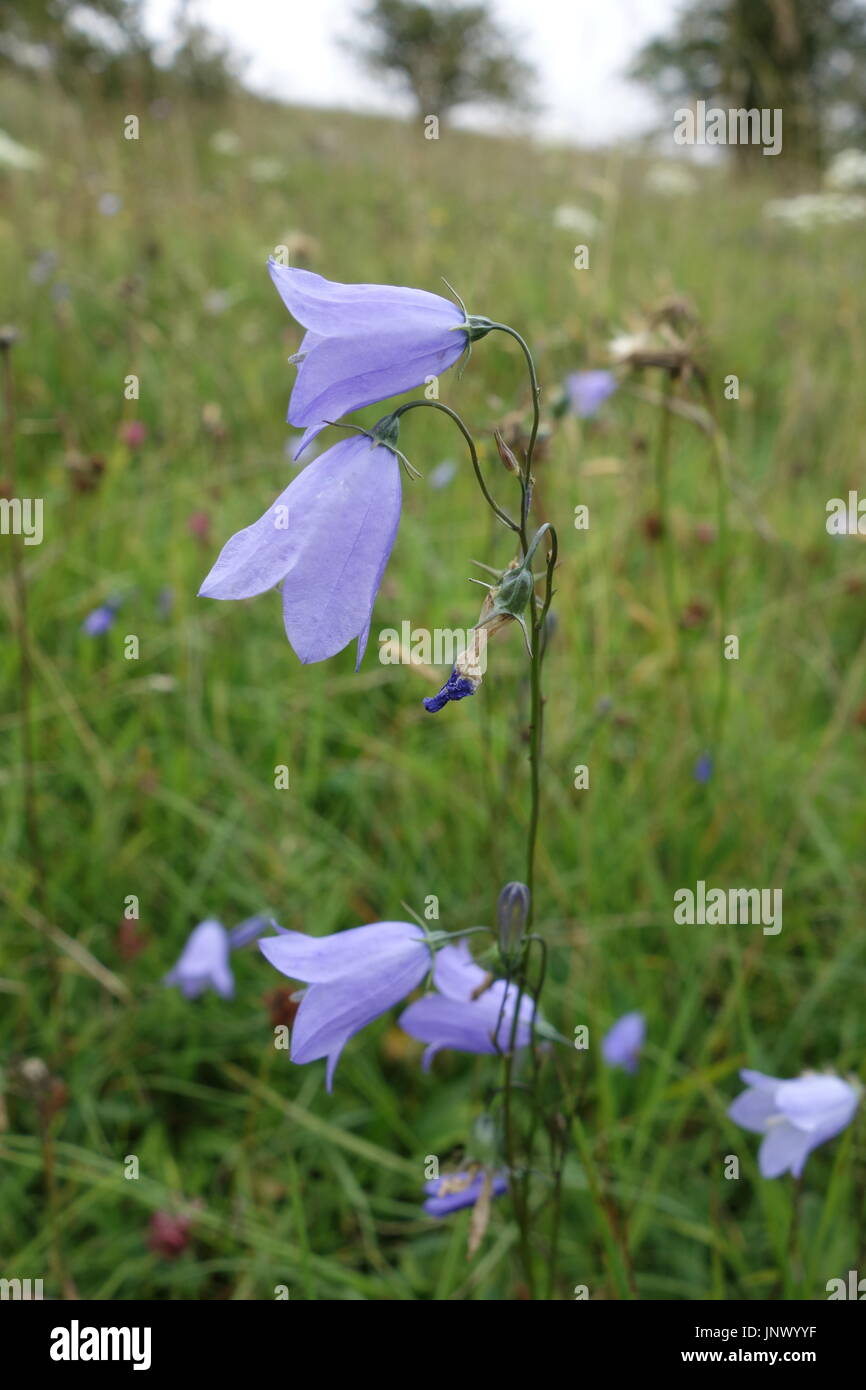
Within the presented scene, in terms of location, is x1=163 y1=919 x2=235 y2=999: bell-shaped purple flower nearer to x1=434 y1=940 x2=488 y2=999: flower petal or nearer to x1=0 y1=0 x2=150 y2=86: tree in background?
x1=434 y1=940 x2=488 y2=999: flower petal

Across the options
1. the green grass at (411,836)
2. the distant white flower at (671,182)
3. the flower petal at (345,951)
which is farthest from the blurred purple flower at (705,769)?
the distant white flower at (671,182)

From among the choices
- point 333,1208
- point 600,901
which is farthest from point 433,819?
point 333,1208

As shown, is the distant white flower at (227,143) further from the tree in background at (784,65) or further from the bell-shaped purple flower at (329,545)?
the bell-shaped purple flower at (329,545)

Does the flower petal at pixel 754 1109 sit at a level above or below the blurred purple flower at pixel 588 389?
below
